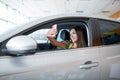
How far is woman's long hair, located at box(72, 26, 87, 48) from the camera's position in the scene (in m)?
1.84

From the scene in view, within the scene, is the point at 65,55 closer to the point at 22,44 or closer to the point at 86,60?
the point at 86,60

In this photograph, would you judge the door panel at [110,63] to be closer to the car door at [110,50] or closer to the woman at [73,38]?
the car door at [110,50]

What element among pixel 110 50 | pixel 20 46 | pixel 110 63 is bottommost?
pixel 110 63

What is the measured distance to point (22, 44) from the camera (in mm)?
1384

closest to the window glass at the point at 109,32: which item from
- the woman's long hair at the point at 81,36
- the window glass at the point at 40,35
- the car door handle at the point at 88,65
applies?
the woman's long hair at the point at 81,36

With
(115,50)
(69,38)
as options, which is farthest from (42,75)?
(115,50)

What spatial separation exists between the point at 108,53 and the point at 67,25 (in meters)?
0.44

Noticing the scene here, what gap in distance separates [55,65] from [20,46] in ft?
1.06

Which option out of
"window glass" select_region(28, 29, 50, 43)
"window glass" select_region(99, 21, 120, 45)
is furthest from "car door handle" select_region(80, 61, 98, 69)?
"window glass" select_region(28, 29, 50, 43)

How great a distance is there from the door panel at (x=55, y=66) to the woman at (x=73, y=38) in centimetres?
10

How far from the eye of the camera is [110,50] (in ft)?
6.20

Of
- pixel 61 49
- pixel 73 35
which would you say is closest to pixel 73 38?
pixel 73 35

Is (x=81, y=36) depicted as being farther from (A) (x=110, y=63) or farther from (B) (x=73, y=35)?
(A) (x=110, y=63)

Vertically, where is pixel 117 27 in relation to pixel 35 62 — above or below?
above
